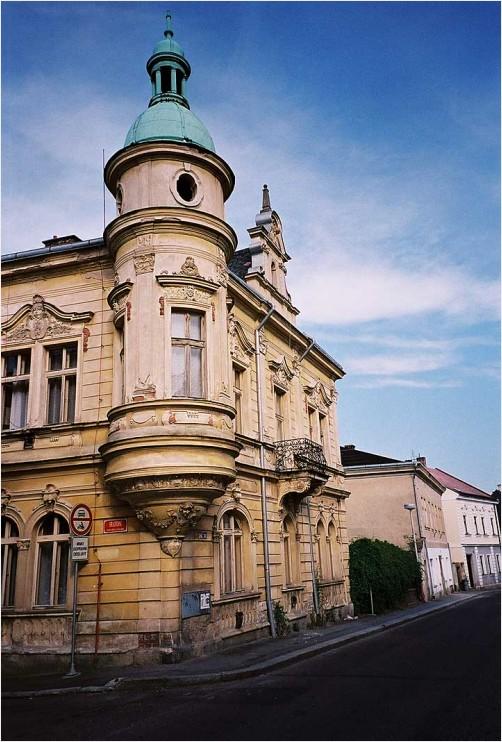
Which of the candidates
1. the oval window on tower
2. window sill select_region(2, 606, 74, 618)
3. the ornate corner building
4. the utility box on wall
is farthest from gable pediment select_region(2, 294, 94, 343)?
the utility box on wall

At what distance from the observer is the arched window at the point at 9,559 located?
50.1ft

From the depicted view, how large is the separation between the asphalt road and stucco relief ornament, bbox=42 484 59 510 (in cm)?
513

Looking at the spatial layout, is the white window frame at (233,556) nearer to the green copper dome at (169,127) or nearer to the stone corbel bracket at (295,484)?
the stone corbel bracket at (295,484)

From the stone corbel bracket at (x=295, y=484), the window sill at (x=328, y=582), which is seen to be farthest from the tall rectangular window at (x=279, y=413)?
the window sill at (x=328, y=582)

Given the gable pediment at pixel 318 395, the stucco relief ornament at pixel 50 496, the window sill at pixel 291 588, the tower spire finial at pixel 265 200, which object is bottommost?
the window sill at pixel 291 588

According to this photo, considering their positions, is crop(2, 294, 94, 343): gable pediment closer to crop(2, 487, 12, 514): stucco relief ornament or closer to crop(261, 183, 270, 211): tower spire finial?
crop(2, 487, 12, 514): stucco relief ornament

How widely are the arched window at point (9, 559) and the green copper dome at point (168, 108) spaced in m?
9.73

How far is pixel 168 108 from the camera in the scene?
1641cm

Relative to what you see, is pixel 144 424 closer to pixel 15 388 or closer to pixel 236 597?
pixel 15 388

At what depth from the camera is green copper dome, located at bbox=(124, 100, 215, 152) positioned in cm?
1583

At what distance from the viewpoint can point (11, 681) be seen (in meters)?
12.4

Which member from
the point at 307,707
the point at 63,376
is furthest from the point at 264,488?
the point at 307,707

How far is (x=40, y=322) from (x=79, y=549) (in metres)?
6.27

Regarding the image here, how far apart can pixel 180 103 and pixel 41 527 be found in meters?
11.5
